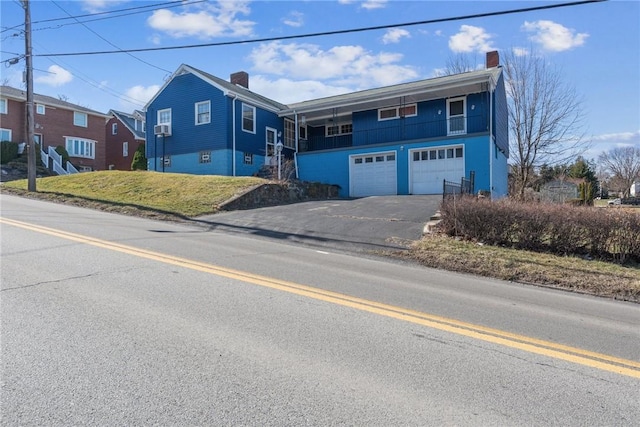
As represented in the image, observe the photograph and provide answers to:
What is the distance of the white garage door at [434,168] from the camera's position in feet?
76.9

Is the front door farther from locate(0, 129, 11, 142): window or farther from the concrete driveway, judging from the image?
locate(0, 129, 11, 142): window

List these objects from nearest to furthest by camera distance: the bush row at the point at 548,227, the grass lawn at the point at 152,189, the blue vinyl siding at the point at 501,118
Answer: the bush row at the point at 548,227
the grass lawn at the point at 152,189
the blue vinyl siding at the point at 501,118

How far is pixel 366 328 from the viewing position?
4.80 meters

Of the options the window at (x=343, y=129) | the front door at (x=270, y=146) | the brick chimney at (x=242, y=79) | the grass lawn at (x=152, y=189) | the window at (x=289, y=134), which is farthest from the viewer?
the brick chimney at (x=242, y=79)

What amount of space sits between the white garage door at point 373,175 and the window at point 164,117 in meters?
12.8

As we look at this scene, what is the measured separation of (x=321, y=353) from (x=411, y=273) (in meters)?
4.71

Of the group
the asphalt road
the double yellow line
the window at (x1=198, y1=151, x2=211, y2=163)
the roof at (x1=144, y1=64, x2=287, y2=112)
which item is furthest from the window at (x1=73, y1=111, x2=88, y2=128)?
the double yellow line

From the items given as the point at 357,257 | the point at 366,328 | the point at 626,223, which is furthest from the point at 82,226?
the point at 626,223

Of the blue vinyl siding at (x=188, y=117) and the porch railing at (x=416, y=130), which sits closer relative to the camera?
the porch railing at (x=416, y=130)

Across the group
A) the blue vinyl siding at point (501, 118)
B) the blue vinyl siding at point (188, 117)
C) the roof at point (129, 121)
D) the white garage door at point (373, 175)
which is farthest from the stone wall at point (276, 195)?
the roof at point (129, 121)

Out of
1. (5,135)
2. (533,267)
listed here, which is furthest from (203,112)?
(533,267)

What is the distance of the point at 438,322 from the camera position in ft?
16.8

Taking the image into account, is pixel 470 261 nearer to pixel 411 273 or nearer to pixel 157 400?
pixel 411 273

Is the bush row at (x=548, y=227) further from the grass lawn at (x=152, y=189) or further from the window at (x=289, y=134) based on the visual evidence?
the window at (x=289, y=134)
